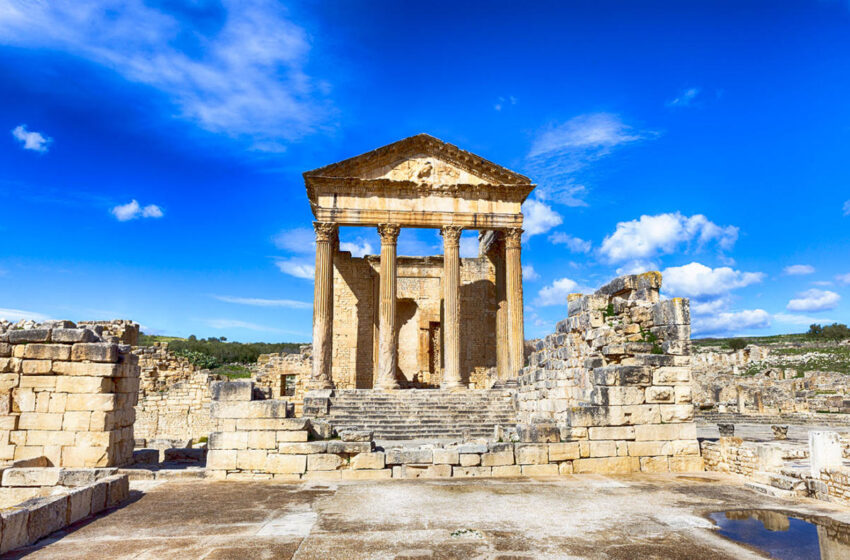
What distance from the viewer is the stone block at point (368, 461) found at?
869 cm

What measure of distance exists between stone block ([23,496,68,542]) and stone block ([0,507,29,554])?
0.17 feet

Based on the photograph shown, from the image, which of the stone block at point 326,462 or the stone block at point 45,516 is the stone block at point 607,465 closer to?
the stone block at point 326,462

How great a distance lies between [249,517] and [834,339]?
235ft

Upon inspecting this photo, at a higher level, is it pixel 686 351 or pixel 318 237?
pixel 318 237

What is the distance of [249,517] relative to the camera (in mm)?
6117

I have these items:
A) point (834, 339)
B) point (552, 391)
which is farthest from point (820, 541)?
point (834, 339)

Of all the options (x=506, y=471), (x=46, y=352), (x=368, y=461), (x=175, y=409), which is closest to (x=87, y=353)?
(x=46, y=352)

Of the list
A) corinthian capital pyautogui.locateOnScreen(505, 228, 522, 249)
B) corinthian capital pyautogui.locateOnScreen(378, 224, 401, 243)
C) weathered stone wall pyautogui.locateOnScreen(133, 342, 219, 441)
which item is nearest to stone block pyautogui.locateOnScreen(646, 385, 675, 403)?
corinthian capital pyautogui.locateOnScreen(505, 228, 522, 249)

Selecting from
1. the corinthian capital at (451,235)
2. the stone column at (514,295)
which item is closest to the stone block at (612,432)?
the stone column at (514,295)

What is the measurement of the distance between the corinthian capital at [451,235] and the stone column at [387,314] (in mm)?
1933

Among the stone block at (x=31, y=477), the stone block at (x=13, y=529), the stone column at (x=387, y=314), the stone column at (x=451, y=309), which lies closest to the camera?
the stone block at (x=13, y=529)

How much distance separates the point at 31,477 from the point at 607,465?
869 centimetres

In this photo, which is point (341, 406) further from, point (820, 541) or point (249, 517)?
point (820, 541)

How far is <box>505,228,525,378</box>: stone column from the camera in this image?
22312mm
